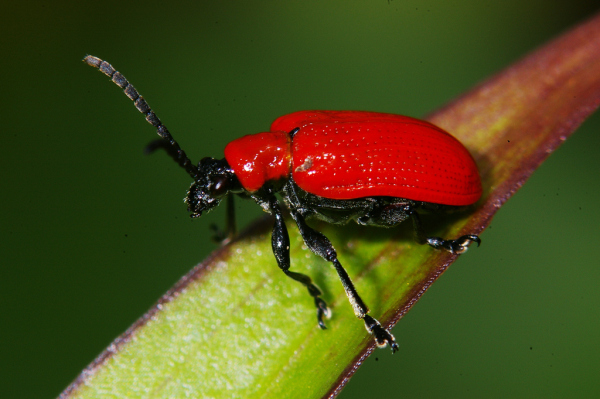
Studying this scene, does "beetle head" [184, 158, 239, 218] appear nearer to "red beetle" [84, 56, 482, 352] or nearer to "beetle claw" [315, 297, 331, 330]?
"red beetle" [84, 56, 482, 352]

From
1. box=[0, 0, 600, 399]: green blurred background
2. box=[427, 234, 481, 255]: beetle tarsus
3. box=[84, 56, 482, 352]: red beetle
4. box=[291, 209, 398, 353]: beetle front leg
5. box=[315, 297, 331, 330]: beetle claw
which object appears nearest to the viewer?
box=[291, 209, 398, 353]: beetle front leg

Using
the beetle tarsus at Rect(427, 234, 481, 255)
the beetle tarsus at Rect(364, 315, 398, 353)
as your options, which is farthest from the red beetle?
the beetle tarsus at Rect(364, 315, 398, 353)

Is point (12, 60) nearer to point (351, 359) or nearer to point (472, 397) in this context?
point (351, 359)

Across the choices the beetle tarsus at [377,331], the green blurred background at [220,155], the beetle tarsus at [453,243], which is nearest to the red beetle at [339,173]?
the beetle tarsus at [453,243]

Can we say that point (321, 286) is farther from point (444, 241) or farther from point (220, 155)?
point (220, 155)

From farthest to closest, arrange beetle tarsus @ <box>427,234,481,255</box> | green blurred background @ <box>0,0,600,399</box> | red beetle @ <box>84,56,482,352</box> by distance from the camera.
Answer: green blurred background @ <box>0,0,600,399</box>, red beetle @ <box>84,56,482,352</box>, beetle tarsus @ <box>427,234,481,255</box>

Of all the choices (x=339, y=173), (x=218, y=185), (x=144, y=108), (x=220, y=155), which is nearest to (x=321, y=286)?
(x=339, y=173)

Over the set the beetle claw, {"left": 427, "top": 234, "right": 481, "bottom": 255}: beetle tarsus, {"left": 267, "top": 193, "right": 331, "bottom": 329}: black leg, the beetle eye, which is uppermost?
the beetle eye

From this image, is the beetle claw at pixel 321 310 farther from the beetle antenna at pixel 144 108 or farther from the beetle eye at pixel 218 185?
the beetle antenna at pixel 144 108
